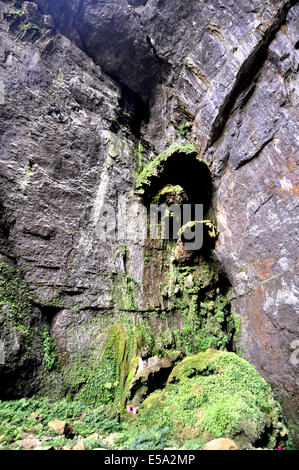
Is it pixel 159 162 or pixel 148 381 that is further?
pixel 159 162

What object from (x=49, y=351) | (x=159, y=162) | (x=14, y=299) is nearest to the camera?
(x=14, y=299)

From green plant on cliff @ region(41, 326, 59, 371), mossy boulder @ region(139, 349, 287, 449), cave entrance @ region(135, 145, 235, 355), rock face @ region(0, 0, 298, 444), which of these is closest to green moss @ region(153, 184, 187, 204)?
cave entrance @ region(135, 145, 235, 355)

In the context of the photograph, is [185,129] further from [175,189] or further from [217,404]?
[217,404]

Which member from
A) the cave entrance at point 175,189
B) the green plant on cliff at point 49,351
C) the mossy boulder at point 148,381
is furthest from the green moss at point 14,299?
the cave entrance at point 175,189

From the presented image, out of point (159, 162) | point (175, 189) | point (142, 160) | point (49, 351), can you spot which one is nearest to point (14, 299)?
point (49, 351)

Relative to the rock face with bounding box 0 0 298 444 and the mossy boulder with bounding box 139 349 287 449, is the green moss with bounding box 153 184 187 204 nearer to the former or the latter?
the rock face with bounding box 0 0 298 444

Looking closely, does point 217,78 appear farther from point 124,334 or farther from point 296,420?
point 296,420

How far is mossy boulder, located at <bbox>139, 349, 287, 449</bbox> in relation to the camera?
14.4 feet

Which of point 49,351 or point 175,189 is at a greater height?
point 175,189

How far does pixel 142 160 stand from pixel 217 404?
8847 millimetres

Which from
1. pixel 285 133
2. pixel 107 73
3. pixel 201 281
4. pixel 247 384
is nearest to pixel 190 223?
pixel 201 281

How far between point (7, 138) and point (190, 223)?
6.44 metres

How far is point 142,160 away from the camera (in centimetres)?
1031

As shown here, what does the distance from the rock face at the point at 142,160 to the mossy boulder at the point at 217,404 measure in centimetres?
86
